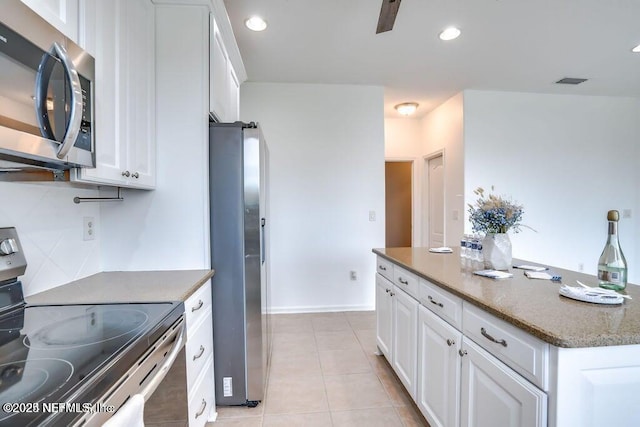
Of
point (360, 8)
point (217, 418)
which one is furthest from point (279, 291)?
point (360, 8)

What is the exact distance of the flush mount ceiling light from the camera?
165 inches

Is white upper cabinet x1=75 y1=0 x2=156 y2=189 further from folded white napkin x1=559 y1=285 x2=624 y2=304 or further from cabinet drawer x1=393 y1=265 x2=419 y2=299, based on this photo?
folded white napkin x1=559 y1=285 x2=624 y2=304

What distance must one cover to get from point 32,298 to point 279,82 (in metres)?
3.00

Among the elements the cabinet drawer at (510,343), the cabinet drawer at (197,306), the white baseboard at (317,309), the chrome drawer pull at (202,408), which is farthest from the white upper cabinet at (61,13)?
the white baseboard at (317,309)

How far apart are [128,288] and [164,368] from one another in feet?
1.81

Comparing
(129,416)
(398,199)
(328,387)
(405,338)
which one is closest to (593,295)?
(405,338)

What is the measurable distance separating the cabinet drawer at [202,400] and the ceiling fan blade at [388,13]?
216 centimetres

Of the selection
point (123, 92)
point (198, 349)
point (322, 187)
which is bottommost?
point (198, 349)

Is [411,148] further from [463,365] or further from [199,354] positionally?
[199,354]

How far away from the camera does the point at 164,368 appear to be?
1024 millimetres

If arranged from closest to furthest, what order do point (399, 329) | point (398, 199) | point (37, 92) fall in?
point (37, 92), point (399, 329), point (398, 199)

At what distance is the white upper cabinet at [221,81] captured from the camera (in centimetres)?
186

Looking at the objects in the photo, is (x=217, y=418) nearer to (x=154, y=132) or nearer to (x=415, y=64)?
(x=154, y=132)

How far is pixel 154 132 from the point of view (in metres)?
1.71
